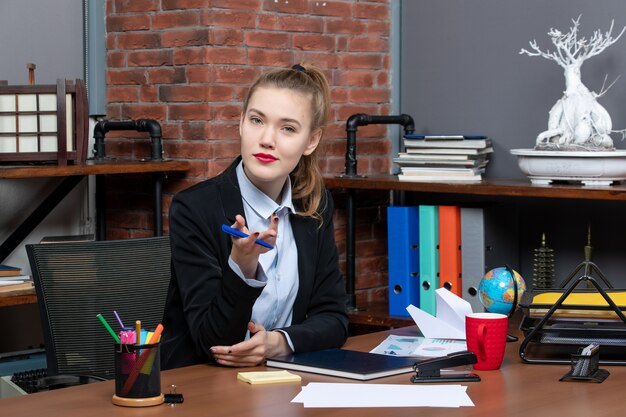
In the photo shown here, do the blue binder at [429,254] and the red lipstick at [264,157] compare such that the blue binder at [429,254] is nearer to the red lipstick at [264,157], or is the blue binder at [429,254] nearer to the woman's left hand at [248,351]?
the red lipstick at [264,157]

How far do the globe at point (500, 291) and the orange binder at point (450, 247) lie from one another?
1123mm

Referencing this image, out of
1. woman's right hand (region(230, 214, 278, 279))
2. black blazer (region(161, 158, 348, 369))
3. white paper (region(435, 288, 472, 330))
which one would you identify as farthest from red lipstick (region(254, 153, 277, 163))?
white paper (region(435, 288, 472, 330))

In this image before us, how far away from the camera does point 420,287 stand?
11.8 ft

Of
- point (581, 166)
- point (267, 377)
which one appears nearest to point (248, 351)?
point (267, 377)

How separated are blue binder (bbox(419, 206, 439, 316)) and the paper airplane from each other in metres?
1.19

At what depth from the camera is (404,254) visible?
11.8 feet

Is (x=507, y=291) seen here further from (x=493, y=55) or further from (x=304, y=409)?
(x=493, y=55)

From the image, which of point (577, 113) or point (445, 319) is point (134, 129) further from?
point (445, 319)

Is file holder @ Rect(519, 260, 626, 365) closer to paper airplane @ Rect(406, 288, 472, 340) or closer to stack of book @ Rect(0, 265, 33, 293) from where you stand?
paper airplane @ Rect(406, 288, 472, 340)

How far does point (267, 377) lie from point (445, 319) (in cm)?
57

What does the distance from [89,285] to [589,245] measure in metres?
1.67

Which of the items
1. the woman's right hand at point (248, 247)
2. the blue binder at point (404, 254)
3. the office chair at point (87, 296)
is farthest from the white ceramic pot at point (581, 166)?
the woman's right hand at point (248, 247)

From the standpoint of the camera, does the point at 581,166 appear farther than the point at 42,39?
No

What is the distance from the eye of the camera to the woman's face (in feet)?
7.26
